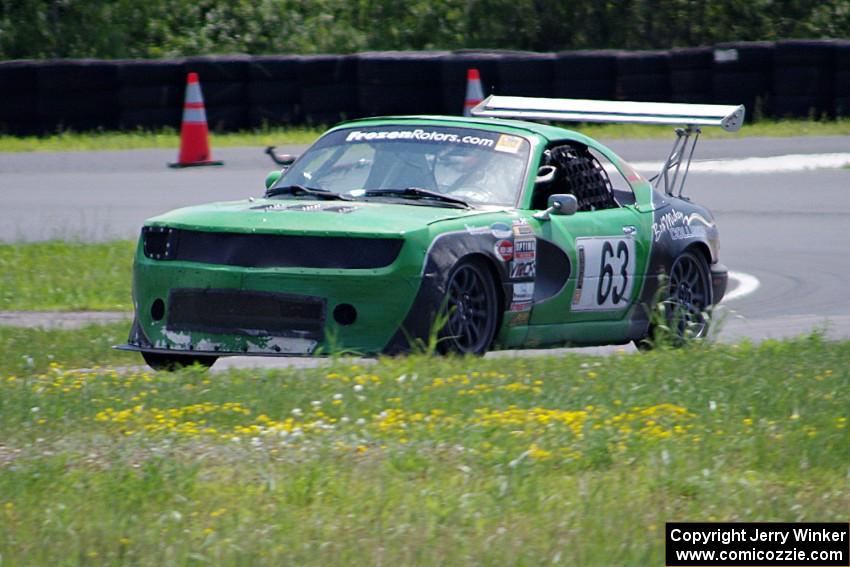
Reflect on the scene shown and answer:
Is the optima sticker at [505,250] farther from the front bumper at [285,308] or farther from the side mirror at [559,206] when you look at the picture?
the front bumper at [285,308]

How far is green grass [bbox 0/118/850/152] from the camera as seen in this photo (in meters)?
19.8

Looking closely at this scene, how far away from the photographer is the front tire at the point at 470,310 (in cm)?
708

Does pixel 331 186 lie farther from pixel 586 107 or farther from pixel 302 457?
pixel 302 457

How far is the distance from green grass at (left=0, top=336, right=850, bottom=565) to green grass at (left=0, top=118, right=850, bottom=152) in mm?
13404

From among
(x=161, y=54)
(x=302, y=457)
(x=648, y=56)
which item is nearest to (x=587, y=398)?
(x=302, y=457)

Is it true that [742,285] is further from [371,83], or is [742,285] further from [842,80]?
[842,80]

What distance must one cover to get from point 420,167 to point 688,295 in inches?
77.7

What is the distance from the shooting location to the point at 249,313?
7004mm

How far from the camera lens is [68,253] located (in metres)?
11.9

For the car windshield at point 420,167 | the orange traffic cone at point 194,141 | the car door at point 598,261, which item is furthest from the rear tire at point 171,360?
the orange traffic cone at point 194,141

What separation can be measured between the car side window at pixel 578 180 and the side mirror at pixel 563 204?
12.1 inches

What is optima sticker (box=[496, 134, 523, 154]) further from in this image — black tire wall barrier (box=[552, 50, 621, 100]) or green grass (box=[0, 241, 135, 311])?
black tire wall barrier (box=[552, 50, 621, 100])

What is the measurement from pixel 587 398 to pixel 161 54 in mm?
23824

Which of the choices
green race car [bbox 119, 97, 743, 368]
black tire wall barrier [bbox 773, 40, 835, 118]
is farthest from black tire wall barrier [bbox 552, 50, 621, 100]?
green race car [bbox 119, 97, 743, 368]
